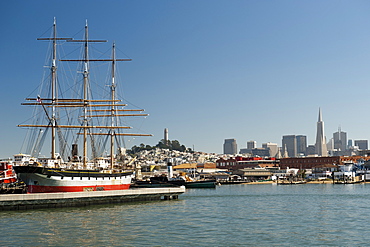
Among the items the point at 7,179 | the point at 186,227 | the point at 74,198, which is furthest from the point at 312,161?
the point at 186,227

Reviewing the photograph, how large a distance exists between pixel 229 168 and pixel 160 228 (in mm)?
156746

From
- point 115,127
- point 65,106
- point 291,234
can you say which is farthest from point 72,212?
point 115,127

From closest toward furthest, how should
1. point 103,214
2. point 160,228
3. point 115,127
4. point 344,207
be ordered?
point 160,228 → point 103,214 → point 344,207 → point 115,127

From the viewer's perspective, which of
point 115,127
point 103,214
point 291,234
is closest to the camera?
point 291,234

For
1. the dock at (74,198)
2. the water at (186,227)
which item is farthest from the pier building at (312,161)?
the water at (186,227)

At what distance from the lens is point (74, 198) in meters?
47.4

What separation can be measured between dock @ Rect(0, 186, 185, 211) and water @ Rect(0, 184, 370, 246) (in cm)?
152

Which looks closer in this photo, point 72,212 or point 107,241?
point 107,241

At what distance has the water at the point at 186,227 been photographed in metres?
27.1

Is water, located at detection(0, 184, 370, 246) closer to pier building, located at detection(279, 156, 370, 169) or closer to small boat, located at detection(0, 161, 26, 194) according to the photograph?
small boat, located at detection(0, 161, 26, 194)

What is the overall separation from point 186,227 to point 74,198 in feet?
60.3

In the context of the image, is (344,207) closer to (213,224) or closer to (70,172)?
(213,224)

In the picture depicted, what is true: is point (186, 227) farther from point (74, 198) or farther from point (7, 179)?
point (7, 179)

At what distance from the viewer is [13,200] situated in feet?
141
